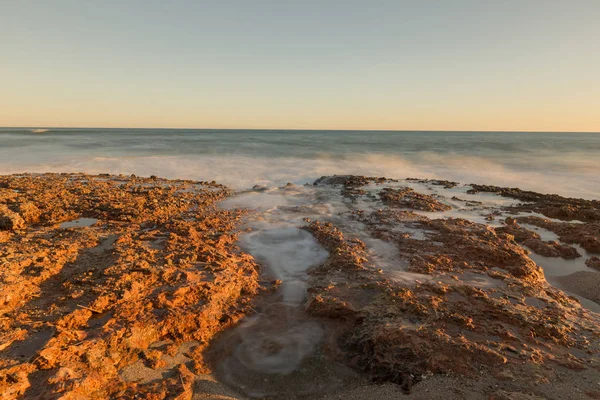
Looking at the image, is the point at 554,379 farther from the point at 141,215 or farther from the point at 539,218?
the point at 141,215

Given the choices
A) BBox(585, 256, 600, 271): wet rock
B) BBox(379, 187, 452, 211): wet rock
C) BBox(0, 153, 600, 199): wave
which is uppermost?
BBox(0, 153, 600, 199): wave

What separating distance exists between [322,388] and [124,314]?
298 cm

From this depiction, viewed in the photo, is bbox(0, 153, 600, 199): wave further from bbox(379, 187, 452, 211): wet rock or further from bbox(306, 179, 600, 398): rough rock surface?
bbox(306, 179, 600, 398): rough rock surface

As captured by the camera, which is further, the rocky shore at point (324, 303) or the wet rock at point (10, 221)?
the wet rock at point (10, 221)

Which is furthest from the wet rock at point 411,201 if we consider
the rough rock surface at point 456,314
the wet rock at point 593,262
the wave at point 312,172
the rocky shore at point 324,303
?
the wave at point 312,172

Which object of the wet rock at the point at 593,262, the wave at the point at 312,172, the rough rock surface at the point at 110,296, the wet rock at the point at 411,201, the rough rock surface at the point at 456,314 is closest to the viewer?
the rough rock surface at the point at 110,296

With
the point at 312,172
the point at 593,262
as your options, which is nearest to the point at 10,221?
the point at 593,262

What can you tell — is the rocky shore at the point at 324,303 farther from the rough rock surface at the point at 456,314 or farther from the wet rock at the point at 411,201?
the wet rock at the point at 411,201

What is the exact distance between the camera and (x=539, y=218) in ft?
32.3

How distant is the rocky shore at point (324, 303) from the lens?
3.47 metres

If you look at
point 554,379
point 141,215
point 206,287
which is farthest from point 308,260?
point 141,215

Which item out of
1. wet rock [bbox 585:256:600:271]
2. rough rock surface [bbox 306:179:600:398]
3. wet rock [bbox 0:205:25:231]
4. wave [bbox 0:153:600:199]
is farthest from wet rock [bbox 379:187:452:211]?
wet rock [bbox 0:205:25:231]

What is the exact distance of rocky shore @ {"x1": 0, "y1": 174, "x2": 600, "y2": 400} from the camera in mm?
3471

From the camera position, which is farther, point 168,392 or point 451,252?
point 451,252
